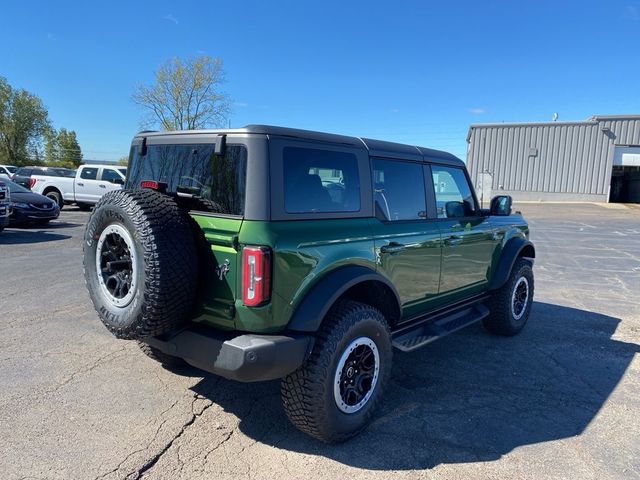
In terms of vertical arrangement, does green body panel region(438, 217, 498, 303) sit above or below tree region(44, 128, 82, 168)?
below

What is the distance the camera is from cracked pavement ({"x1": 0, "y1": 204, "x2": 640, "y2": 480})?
273 cm

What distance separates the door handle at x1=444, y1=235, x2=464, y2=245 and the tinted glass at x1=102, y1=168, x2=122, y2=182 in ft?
54.4

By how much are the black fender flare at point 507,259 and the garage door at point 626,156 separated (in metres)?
36.5

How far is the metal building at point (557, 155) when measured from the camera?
1373 inches

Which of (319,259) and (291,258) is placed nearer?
(291,258)

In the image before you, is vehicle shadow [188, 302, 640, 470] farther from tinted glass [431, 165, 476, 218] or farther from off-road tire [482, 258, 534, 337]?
tinted glass [431, 165, 476, 218]

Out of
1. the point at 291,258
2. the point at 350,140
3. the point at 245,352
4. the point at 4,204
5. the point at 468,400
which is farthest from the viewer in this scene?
the point at 4,204

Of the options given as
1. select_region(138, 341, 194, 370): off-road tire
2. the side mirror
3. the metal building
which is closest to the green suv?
select_region(138, 341, 194, 370): off-road tire

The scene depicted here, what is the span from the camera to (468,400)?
3643 millimetres

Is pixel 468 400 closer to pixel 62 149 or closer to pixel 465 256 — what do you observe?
pixel 465 256

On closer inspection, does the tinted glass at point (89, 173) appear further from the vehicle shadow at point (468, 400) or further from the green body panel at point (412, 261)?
the green body panel at point (412, 261)

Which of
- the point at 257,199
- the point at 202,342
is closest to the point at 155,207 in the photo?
the point at 257,199

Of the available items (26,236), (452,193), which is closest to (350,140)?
(452,193)

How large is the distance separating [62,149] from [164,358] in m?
75.0
